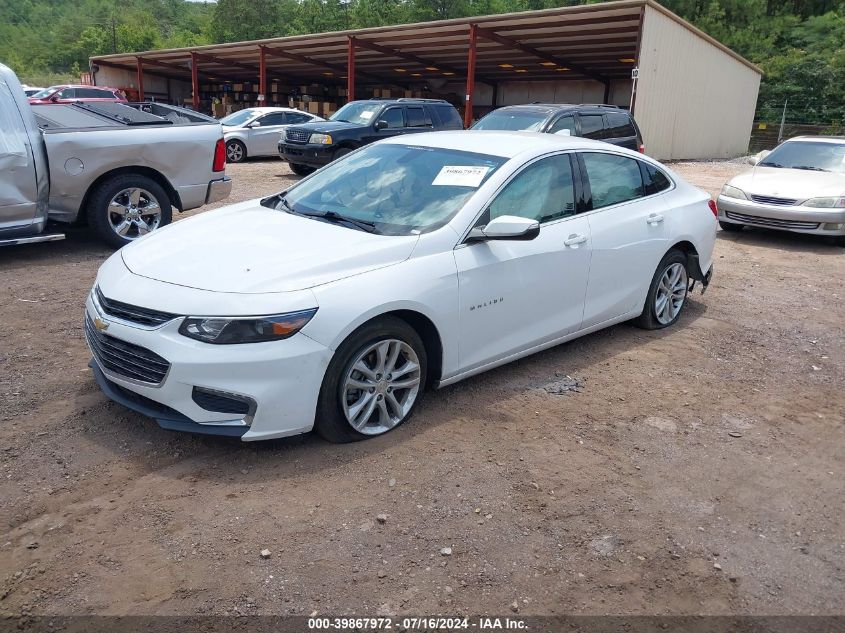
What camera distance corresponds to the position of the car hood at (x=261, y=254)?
3578 mm

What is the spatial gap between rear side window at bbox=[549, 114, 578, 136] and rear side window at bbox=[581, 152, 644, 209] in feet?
19.1

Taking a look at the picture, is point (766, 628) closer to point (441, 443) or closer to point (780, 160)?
point (441, 443)

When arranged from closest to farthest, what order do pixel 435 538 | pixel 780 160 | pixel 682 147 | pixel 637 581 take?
pixel 637 581
pixel 435 538
pixel 780 160
pixel 682 147

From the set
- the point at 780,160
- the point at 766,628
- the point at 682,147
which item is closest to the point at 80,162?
the point at 766,628

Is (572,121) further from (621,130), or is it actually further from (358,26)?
(358,26)

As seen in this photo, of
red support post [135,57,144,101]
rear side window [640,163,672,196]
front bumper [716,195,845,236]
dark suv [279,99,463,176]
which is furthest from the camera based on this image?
red support post [135,57,144,101]

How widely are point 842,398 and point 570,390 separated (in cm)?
191

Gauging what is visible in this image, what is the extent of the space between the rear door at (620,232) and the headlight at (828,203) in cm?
517

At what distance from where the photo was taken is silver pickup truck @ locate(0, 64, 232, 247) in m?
6.78

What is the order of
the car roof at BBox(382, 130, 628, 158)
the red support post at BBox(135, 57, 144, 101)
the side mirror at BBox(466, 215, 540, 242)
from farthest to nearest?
the red support post at BBox(135, 57, 144, 101)
the car roof at BBox(382, 130, 628, 158)
the side mirror at BBox(466, 215, 540, 242)

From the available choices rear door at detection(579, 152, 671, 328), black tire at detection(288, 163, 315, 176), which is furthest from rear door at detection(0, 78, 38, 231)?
black tire at detection(288, 163, 315, 176)

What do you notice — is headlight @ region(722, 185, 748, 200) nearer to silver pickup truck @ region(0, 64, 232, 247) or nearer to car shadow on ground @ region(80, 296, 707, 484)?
car shadow on ground @ region(80, 296, 707, 484)

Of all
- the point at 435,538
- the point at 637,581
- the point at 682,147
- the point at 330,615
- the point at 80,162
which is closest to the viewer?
the point at 330,615

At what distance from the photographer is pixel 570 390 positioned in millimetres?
4707
